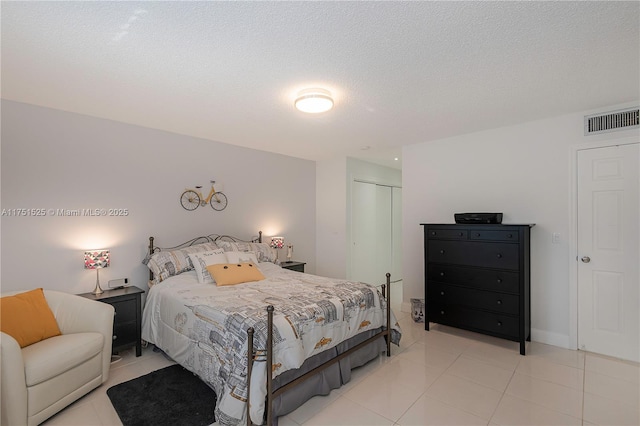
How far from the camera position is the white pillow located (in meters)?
3.79

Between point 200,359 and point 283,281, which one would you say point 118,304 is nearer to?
point 200,359

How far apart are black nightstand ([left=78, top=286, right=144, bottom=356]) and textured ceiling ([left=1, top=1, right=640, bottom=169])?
1.88m

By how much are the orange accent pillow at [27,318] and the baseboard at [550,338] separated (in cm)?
475

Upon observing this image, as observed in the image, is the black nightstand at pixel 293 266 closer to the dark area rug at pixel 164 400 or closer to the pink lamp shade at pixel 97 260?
the dark area rug at pixel 164 400

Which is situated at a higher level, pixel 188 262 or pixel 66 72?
pixel 66 72

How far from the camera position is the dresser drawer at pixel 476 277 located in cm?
330

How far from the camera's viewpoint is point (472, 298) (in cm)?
356

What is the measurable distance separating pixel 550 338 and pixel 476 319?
83cm

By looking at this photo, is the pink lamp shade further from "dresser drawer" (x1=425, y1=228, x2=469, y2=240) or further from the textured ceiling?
"dresser drawer" (x1=425, y1=228, x2=469, y2=240)

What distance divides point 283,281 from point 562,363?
2906 millimetres

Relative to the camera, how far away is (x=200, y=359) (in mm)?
2492

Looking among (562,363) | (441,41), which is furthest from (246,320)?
(562,363)

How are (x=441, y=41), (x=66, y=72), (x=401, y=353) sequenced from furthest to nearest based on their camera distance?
(x=401, y=353) < (x=66, y=72) < (x=441, y=41)

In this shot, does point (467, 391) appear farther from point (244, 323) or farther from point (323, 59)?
point (323, 59)
